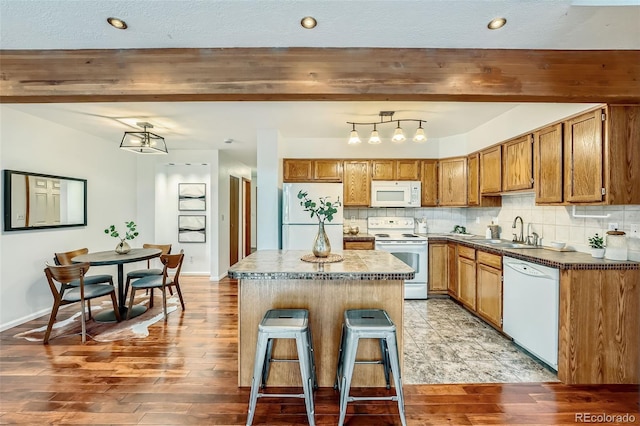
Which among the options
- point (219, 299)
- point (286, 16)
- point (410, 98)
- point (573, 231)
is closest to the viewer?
point (286, 16)

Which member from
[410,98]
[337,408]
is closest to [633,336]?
[337,408]

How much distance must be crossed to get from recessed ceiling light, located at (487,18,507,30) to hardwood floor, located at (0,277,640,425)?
240 cm

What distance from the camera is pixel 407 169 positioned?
15.6 ft

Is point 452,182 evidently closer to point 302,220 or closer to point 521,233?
point 521,233

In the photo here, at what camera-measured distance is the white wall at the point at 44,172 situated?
335 cm

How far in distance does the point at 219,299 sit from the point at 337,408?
2.82 meters

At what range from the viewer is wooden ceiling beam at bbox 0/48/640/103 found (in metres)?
2.09

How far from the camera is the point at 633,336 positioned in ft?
7.43

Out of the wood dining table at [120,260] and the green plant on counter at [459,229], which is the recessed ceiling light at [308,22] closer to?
the wood dining table at [120,260]

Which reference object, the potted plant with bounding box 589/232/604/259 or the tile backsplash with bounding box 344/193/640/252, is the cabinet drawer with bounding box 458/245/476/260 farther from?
the potted plant with bounding box 589/232/604/259

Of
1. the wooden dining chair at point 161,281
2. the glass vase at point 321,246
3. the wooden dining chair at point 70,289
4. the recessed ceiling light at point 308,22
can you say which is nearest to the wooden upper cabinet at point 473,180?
the glass vase at point 321,246

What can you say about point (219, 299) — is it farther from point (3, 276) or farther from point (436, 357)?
point (436, 357)

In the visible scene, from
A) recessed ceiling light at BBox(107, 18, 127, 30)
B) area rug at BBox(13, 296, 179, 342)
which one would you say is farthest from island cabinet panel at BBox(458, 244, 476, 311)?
recessed ceiling light at BBox(107, 18, 127, 30)

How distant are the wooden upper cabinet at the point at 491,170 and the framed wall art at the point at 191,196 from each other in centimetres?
458
